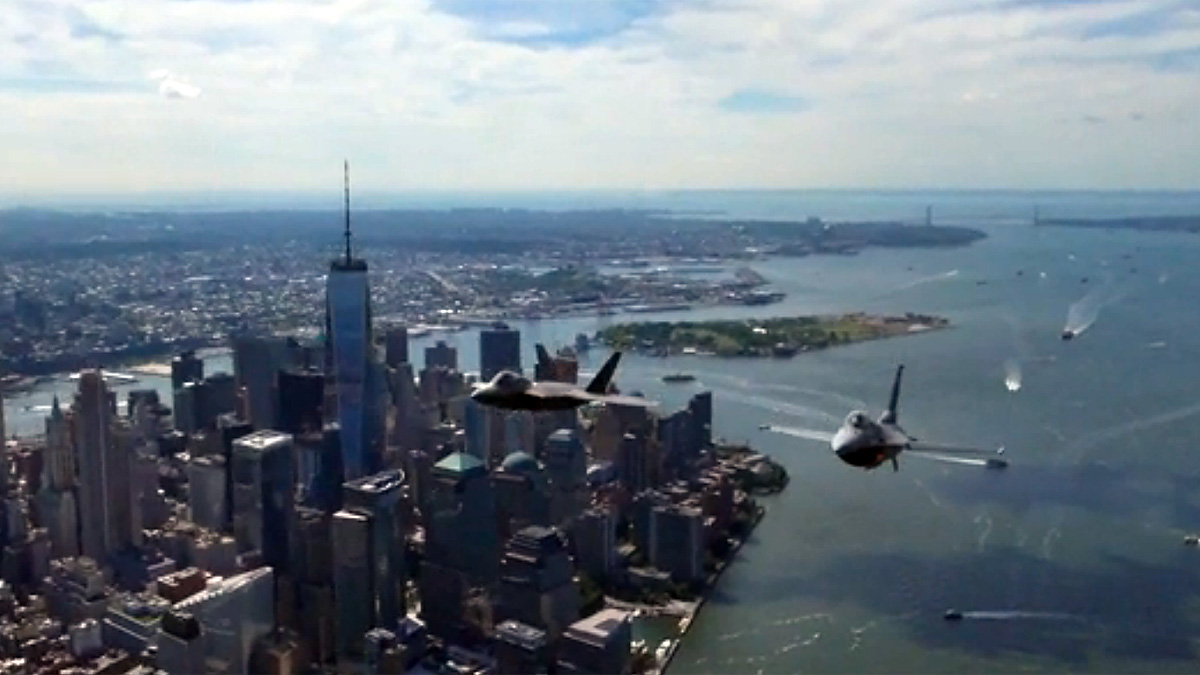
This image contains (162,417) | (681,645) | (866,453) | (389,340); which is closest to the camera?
(866,453)

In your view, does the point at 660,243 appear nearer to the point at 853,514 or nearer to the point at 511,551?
the point at 853,514

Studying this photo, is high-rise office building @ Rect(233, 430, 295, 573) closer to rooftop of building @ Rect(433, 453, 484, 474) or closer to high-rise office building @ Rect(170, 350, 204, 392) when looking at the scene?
rooftop of building @ Rect(433, 453, 484, 474)

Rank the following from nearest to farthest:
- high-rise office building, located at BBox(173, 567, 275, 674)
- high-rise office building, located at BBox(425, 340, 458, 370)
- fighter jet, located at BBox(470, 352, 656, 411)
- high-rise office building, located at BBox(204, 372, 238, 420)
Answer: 1. fighter jet, located at BBox(470, 352, 656, 411)
2. high-rise office building, located at BBox(173, 567, 275, 674)
3. high-rise office building, located at BBox(204, 372, 238, 420)
4. high-rise office building, located at BBox(425, 340, 458, 370)

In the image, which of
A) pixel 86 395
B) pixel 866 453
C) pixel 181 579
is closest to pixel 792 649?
pixel 181 579

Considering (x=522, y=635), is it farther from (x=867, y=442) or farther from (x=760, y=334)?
(x=760, y=334)

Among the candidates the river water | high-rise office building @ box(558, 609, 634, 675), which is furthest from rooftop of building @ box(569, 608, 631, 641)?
the river water

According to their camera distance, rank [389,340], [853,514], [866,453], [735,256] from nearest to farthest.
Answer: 1. [866,453]
2. [853,514]
3. [389,340]
4. [735,256]
